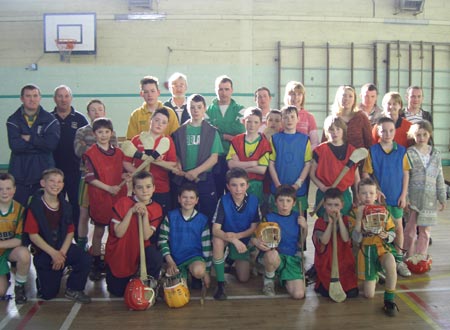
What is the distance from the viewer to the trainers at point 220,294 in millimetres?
3535

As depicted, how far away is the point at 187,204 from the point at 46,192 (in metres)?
1.12

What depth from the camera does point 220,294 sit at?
3549mm

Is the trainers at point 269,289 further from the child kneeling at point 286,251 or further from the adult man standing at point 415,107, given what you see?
the adult man standing at point 415,107

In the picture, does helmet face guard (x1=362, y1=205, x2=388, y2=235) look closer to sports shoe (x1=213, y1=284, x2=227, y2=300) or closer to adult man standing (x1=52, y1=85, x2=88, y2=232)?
sports shoe (x1=213, y1=284, x2=227, y2=300)

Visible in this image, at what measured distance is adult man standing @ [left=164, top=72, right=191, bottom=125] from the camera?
4.48 metres

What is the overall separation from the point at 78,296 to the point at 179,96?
2166 mm

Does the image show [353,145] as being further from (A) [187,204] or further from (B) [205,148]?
(A) [187,204]

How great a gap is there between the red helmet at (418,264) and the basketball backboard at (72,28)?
8.34 meters

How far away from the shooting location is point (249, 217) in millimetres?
3754

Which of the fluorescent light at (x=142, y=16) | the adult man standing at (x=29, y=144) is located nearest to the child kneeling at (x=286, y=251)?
the adult man standing at (x=29, y=144)

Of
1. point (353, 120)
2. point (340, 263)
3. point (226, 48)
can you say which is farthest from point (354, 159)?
point (226, 48)

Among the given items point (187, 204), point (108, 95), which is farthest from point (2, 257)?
point (108, 95)

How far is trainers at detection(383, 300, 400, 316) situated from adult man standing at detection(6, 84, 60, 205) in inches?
124

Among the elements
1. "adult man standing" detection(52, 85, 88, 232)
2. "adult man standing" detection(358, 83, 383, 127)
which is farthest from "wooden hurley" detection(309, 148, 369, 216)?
"adult man standing" detection(52, 85, 88, 232)
